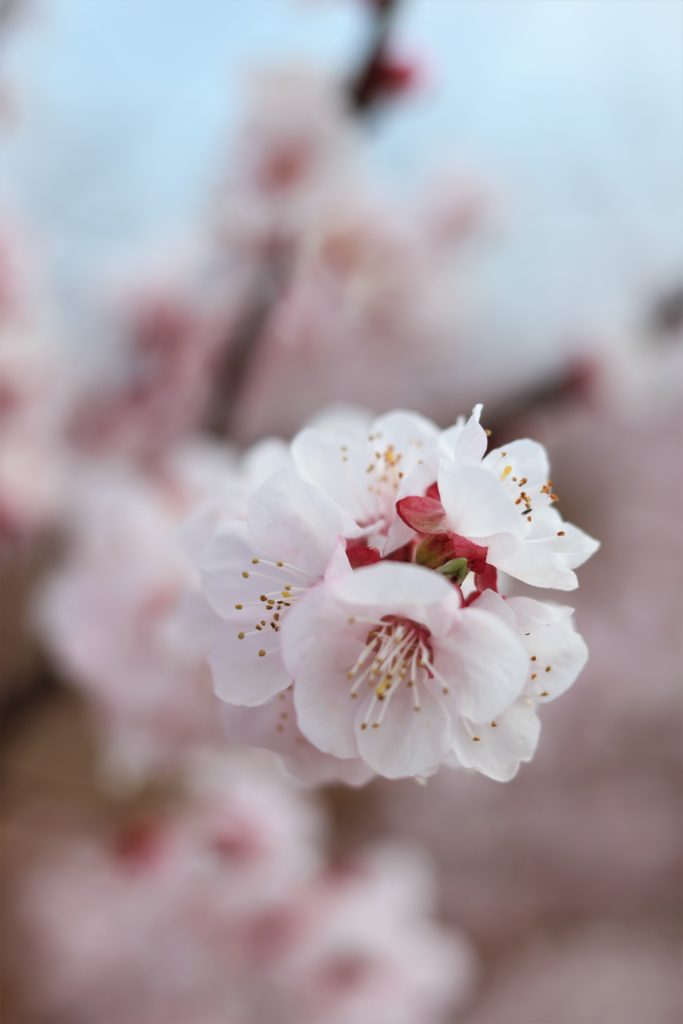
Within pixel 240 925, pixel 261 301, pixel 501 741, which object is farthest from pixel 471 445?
pixel 240 925

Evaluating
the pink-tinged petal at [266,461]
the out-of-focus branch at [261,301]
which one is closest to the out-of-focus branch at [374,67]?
the out-of-focus branch at [261,301]

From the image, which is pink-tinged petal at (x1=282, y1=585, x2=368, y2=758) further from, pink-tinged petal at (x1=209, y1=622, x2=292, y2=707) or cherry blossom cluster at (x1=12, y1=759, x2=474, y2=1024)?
cherry blossom cluster at (x1=12, y1=759, x2=474, y2=1024)

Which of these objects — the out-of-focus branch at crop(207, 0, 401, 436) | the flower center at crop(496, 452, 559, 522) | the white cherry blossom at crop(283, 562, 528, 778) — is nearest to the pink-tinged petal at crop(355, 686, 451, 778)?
the white cherry blossom at crop(283, 562, 528, 778)

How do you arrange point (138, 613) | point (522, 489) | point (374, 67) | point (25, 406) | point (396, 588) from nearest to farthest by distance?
point (396, 588), point (522, 489), point (138, 613), point (374, 67), point (25, 406)

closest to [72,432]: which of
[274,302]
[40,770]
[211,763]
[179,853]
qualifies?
[274,302]

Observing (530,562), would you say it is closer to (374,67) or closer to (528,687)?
(528,687)
